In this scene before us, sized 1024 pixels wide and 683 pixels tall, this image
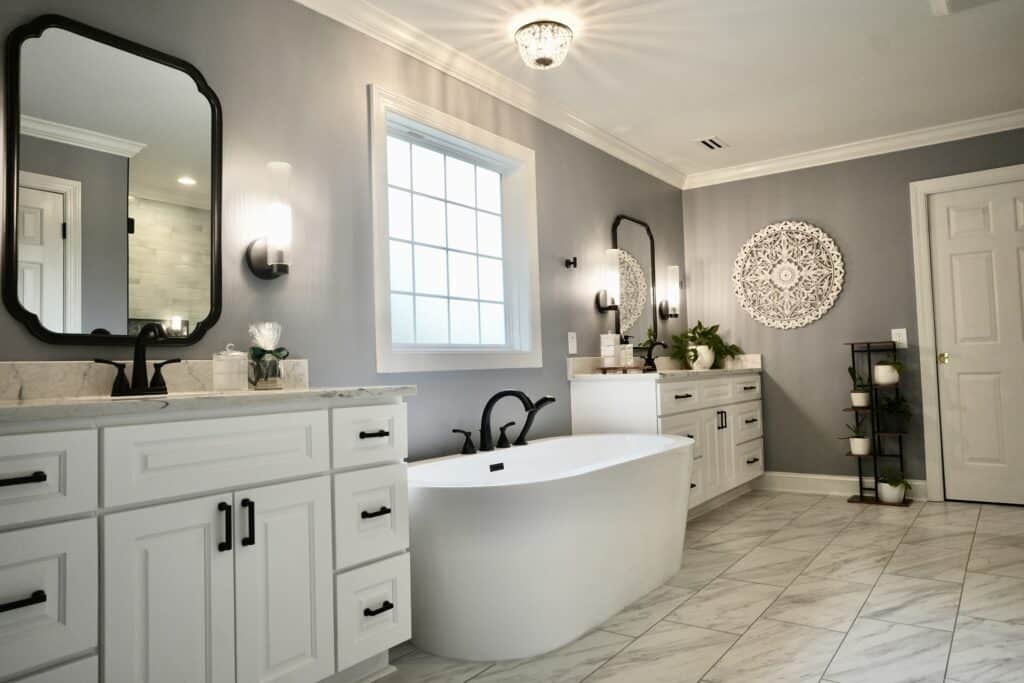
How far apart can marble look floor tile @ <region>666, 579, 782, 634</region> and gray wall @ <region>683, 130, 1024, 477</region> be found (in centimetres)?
223

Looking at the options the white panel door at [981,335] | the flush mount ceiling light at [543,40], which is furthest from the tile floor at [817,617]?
the flush mount ceiling light at [543,40]

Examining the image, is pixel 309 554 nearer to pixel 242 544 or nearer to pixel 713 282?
pixel 242 544

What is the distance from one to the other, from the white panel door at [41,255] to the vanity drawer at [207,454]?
0.58 meters

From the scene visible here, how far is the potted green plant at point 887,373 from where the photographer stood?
423 centimetres

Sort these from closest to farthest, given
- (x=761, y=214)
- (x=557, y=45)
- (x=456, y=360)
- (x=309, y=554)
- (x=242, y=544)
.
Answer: (x=242, y=544), (x=309, y=554), (x=557, y=45), (x=456, y=360), (x=761, y=214)

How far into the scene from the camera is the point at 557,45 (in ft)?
8.93

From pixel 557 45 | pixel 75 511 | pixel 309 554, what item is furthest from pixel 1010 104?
pixel 75 511

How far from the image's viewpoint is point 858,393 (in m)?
4.36

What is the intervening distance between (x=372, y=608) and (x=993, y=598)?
7.68ft

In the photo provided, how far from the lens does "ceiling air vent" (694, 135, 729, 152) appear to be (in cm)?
434

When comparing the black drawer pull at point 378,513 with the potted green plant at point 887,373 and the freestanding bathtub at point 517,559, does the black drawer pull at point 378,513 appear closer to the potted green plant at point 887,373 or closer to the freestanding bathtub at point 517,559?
the freestanding bathtub at point 517,559

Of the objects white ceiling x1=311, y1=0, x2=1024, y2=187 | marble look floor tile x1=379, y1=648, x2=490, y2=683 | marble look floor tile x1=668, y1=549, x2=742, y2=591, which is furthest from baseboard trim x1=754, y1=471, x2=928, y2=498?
marble look floor tile x1=379, y1=648, x2=490, y2=683

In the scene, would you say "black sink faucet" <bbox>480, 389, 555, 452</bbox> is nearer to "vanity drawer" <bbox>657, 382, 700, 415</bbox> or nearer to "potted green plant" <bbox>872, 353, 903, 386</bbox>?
"vanity drawer" <bbox>657, 382, 700, 415</bbox>

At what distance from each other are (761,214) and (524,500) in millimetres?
3673
